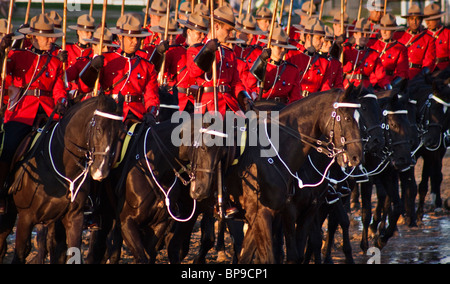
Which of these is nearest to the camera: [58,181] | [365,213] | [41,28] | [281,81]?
[58,181]

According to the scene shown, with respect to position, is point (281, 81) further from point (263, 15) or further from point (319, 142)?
point (263, 15)

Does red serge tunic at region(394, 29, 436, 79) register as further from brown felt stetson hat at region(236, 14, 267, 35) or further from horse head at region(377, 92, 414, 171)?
horse head at region(377, 92, 414, 171)

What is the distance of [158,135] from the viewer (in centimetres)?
957

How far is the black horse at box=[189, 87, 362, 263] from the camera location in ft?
29.0

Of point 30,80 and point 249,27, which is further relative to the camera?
point 249,27

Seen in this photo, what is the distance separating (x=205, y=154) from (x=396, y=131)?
387cm

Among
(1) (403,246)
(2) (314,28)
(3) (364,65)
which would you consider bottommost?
(1) (403,246)

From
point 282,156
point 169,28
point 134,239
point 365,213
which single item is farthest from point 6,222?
point 365,213

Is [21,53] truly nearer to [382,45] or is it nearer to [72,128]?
[72,128]

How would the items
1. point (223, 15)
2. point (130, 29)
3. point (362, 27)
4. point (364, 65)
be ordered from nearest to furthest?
point (223, 15) < point (130, 29) < point (364, 65) < point (362, 27)

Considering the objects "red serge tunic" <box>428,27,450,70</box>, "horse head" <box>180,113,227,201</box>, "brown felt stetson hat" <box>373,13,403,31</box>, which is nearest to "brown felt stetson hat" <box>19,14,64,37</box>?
"horse head" <box>180,113,227,201</box>

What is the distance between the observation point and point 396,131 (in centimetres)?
1172

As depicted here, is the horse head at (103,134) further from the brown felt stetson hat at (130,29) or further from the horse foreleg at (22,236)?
the brown felt stetson hat at (130,29)
